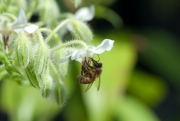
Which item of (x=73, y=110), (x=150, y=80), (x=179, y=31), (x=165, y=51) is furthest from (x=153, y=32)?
(x=73, y=110)

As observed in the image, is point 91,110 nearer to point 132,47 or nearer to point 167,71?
point 132,47

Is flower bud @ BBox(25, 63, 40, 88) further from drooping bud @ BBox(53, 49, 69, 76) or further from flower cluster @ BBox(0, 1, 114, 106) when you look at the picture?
drooping bud @ BBox(53, 49, 69, 76)

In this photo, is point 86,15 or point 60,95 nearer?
point 60,95

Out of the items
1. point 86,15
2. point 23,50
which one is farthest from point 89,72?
point 86,15

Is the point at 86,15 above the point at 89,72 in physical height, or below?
above

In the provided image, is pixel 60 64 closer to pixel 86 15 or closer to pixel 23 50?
pixel 23 50

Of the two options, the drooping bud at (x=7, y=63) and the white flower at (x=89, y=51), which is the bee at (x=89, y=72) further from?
the drooping bud at (x=7, y=63)

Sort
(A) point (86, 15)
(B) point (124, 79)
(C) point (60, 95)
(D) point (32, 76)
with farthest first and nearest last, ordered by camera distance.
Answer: (B) point (124, 79)
(A) point (86, 15)
(C) point (60, 95)
(D) point (32, 76)
